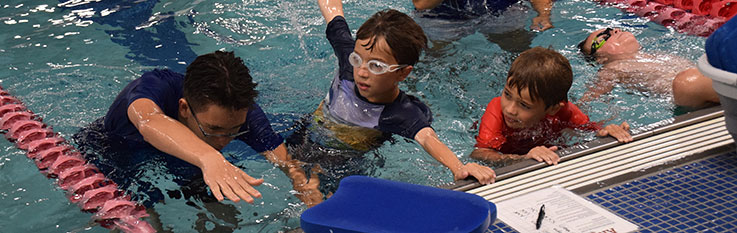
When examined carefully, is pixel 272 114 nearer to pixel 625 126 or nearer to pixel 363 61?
pixel 363 61

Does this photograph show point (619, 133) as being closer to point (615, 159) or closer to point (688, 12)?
point (615, 159)

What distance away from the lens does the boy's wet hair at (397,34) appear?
3104 mm

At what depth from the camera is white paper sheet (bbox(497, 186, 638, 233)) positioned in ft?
6.70

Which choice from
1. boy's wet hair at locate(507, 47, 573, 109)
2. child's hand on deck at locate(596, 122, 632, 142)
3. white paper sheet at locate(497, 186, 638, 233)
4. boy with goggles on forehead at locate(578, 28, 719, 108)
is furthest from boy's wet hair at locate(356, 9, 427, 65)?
boy with goggles on forehead at locate(578, 28, 719, 108)

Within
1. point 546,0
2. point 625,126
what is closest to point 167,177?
point 625,126

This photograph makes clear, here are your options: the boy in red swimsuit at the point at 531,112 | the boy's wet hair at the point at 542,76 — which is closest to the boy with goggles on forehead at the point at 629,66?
the boy in red swimsuit at the point at 531,112

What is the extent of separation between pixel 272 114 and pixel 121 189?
4.15 feet

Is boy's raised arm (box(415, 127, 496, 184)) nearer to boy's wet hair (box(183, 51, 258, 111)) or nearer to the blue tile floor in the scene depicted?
the blue tile floor

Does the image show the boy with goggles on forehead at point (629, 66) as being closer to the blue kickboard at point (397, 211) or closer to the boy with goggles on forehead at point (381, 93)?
the boy with goggles on forehead at point (381, 93)

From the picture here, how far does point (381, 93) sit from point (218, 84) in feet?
3.03

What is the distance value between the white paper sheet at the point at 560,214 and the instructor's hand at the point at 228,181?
2.60 feet

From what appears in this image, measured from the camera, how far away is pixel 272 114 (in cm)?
418

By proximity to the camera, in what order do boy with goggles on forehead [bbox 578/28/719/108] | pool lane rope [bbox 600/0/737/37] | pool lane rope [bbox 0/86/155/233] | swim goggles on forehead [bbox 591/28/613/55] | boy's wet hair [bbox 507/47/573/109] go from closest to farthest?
pool lane rope [bbox 0/86/155/233] → boy's wet hair [bbox 507/47/573/109] → boy with goggles on forehead [bbox 578/28/719/108] → swim goggles on forehead [bbox 591/28/613/55] → pool lane rope [bbox 600/0/737/37]

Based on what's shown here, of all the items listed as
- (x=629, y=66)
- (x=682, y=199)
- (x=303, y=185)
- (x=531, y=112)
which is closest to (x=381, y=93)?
(x=303, y=185)
